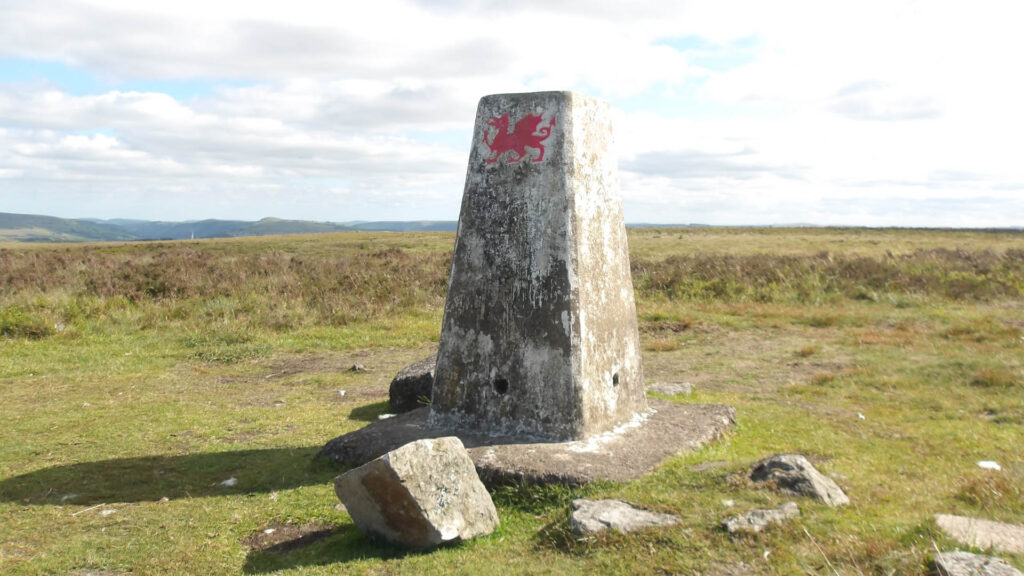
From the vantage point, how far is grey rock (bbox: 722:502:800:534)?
4.15m

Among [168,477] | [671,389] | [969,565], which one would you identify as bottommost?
[168,477]

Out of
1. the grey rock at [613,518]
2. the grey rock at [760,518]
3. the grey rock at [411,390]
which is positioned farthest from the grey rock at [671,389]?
the grey rock at [760,518]

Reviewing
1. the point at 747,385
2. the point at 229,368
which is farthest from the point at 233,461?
the point at 747,385

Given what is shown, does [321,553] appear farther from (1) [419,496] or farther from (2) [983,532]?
(2) [983,532]

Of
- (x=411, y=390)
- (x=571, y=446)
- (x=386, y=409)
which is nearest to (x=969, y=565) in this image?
(x=571, y=446)

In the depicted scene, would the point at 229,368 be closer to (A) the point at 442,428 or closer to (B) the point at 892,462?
(A) the point at 442,428

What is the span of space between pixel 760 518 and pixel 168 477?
4791 mm

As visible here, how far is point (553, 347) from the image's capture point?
5980 millimetres

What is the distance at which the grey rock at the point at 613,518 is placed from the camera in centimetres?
439

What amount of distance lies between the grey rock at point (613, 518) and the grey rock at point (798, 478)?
2.78ft

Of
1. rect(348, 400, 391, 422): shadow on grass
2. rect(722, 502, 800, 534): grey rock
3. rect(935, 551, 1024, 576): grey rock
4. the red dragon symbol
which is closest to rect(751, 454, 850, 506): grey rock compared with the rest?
rect(722, 502, 800, 534): grey rock

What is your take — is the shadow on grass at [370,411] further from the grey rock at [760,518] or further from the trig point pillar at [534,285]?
the grey rock at [760,518]

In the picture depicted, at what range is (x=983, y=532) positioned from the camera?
391cm

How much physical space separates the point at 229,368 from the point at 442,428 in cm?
596
